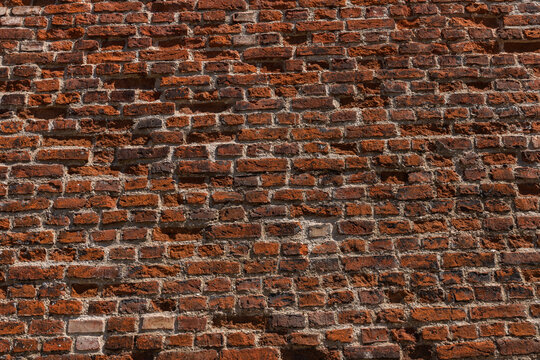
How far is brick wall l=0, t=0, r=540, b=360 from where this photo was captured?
81.2 inches

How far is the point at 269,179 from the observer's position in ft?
7.39

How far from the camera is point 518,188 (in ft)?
7.29

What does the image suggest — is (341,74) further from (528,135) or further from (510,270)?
(510,270)

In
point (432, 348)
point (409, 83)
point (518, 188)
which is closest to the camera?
point (432, 348)

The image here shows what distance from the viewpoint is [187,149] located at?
91.0 inches

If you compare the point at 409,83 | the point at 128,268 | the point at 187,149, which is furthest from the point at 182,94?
the point at 409,83

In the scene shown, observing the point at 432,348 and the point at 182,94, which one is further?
the point at 182,94

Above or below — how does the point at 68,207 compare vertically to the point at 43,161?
below

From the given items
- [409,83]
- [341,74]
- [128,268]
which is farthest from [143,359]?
[409,83]

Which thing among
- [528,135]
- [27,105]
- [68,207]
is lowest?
[68,207]

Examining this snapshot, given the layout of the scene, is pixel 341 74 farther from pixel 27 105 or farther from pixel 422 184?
pixel 27 105

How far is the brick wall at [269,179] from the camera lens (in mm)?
2062

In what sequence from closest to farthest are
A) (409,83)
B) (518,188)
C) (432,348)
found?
(432,348), (518,188), (409,83)

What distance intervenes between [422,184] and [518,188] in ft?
1.54
